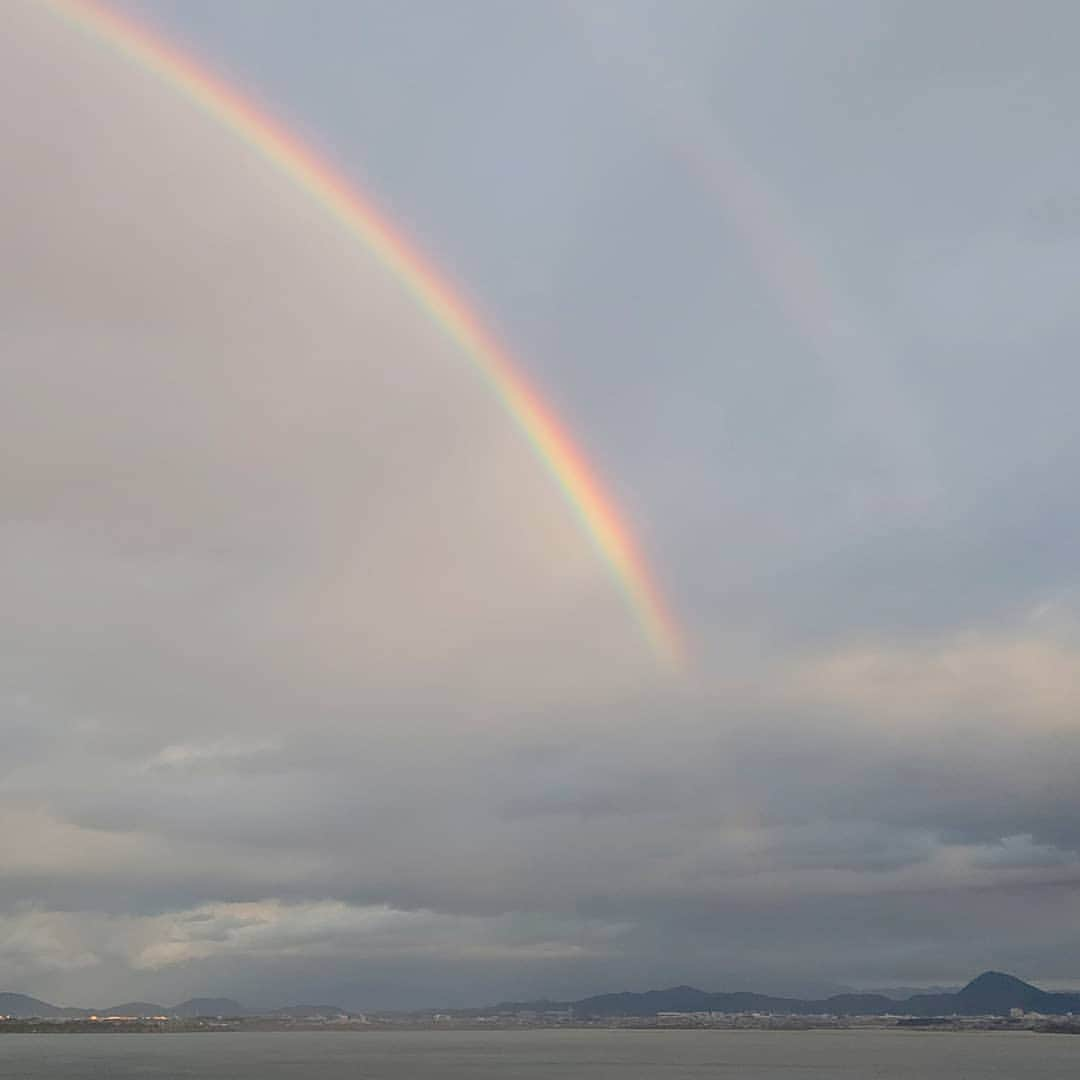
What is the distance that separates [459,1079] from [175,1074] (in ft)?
159

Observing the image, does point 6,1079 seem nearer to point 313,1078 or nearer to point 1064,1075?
point 313,1078

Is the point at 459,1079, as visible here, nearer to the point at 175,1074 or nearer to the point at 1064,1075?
the point at 175,1074

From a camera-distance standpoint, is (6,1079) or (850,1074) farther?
(850,1074)

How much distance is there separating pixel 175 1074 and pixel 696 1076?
81.5 metres

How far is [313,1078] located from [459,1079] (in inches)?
864

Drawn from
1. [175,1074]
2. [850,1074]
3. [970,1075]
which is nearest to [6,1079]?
[175,1074]

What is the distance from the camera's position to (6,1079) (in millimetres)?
175125

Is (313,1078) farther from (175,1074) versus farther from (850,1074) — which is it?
(850,1074)

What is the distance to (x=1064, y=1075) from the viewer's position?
7328 inches

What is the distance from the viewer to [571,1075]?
595ft

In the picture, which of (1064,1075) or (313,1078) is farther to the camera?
(1064,1075)

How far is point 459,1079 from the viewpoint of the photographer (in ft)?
561

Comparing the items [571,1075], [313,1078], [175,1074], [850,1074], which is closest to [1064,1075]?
[850,1074]

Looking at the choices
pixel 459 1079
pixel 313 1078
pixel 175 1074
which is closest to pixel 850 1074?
pixel 459 1079
